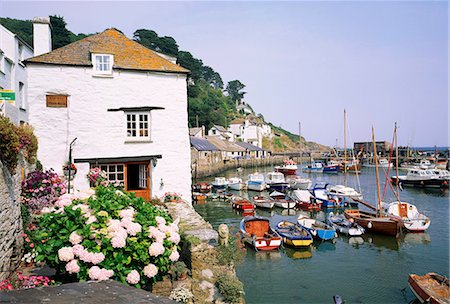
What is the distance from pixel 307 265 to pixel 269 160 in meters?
80.0

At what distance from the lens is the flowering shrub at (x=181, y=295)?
28.5ft

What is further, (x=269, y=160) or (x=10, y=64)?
(x=269, y=160)

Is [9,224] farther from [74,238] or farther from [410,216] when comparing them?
[410,216]

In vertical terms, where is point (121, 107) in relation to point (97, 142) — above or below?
above

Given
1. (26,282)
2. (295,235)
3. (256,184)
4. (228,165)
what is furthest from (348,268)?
(228,165)

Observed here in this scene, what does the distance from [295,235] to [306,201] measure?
1488 centimetres

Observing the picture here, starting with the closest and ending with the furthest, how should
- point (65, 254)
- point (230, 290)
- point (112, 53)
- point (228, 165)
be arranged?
1. point (65, 254)
2. point (230, 290)
3. point (112, 53)
4. point (228, 165)

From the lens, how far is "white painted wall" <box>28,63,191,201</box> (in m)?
15.3

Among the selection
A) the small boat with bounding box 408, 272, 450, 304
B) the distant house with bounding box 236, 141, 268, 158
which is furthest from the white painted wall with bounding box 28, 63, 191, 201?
the distant house with bounding box 236, 141, 268, 158

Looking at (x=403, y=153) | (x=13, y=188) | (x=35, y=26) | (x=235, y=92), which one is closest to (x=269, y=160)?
(x=403, y=153)

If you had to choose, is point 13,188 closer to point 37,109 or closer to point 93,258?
point 93,258

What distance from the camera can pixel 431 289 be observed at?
14398mm

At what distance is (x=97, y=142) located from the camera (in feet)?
51.9

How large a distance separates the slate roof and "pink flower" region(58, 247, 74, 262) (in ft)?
36.9
